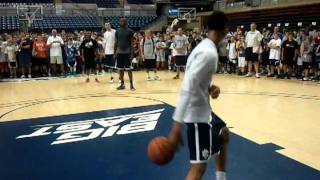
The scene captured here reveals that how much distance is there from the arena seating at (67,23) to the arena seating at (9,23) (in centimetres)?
102

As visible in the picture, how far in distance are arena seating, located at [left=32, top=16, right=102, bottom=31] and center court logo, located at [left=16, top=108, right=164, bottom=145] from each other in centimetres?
1807

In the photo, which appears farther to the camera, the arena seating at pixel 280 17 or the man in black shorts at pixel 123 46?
the arena seating at pixel 280 17

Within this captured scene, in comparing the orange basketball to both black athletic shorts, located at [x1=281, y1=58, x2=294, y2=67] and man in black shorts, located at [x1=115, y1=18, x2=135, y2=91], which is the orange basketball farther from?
black athletic shorts, located at [x1=281, y1=58, x2=294, y2=67]

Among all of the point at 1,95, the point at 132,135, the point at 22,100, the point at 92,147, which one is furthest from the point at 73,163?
the point at 1,95

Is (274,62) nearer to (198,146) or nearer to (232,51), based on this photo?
(232,51)

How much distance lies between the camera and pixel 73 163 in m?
4.39

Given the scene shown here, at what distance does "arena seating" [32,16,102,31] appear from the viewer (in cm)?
2362

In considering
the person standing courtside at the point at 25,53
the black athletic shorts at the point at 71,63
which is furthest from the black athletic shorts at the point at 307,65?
the person standing courtside at the point at 25,53

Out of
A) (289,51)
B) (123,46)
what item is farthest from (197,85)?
(289,51)

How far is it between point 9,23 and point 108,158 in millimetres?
Result: 20597

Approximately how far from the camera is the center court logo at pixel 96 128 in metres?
5.54

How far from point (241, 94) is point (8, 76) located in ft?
30.5

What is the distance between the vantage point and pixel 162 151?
259cm

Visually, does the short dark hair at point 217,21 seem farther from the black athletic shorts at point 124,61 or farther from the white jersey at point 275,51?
the white jersey at point 275,51
